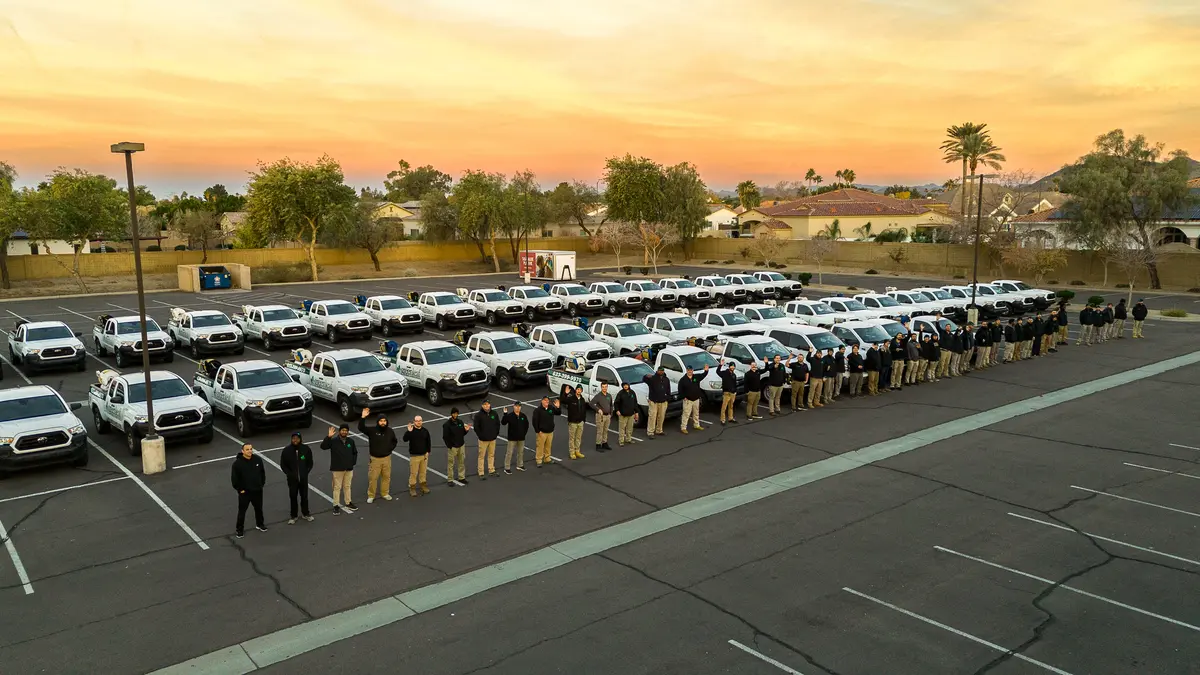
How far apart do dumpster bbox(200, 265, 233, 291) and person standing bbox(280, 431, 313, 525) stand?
4916cm

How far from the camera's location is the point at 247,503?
42.0 feet

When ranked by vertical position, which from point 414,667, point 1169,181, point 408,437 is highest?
point 1169,181

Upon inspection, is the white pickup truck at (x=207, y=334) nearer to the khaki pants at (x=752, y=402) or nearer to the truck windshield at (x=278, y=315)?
the truck windshield at (x=278, y=315)

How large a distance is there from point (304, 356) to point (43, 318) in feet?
87.4

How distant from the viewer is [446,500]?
1435 cm

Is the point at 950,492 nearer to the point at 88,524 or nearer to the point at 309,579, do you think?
the point at 309,579

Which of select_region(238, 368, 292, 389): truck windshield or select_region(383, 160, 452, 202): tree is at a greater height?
select_region(383, 160, 452, 202): tree

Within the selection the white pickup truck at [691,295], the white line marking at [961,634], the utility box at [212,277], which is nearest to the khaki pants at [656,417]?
the white line marking at [961,634]

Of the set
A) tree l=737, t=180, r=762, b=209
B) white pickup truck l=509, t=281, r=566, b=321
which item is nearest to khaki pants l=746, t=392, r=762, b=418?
white pickup truck l=509, t=281, r=566, b=321

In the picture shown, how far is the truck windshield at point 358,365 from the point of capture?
20703mm

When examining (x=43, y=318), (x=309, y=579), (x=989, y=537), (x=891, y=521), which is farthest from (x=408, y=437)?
(x=43, y=318)

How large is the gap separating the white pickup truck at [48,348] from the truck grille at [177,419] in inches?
460

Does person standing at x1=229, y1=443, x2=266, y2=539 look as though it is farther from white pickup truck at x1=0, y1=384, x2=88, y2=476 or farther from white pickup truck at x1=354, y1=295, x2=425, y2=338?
white pickup truck at x1=354, y1=295, x2=425, y2=338

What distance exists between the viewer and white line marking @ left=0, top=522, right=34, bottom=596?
11008 mm
